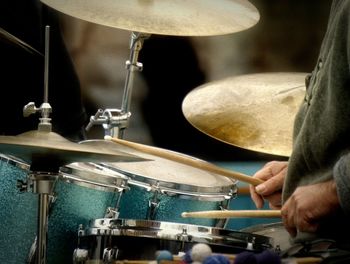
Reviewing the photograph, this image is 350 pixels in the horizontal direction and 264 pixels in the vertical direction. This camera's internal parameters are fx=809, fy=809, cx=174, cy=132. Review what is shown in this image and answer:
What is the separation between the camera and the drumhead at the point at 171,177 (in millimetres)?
2193

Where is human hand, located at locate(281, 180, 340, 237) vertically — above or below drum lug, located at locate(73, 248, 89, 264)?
above

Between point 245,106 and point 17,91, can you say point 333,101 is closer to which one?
point 245,106

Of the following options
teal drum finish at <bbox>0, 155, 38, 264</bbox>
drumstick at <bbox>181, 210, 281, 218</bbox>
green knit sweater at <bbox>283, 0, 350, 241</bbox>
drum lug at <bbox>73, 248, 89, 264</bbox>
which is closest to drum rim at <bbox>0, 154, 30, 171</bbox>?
teal drum finish at <bbox>0, 155, 38, 264</bbox>

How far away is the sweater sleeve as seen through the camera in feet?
4.61

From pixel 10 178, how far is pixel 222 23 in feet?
2.44

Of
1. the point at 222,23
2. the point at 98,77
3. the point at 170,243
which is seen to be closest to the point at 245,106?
the point at 222,23

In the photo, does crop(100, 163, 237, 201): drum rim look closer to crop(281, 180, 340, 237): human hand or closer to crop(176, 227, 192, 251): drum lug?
crop(176, 227, 192, 251): drum lug

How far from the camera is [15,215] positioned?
208 centimetres

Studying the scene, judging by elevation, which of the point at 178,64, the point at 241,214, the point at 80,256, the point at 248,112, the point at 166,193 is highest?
the point at 178,64

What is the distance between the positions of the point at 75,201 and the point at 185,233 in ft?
1.50

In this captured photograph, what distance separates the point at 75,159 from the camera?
5.85ft

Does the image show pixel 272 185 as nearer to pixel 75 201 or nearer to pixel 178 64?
pixel 75 201

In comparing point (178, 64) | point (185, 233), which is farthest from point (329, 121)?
point (178, 64)

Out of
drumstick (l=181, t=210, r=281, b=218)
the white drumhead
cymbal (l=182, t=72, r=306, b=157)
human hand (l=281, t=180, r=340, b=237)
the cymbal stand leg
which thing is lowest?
human hand (l=281, t=180, r=340, b=237)
